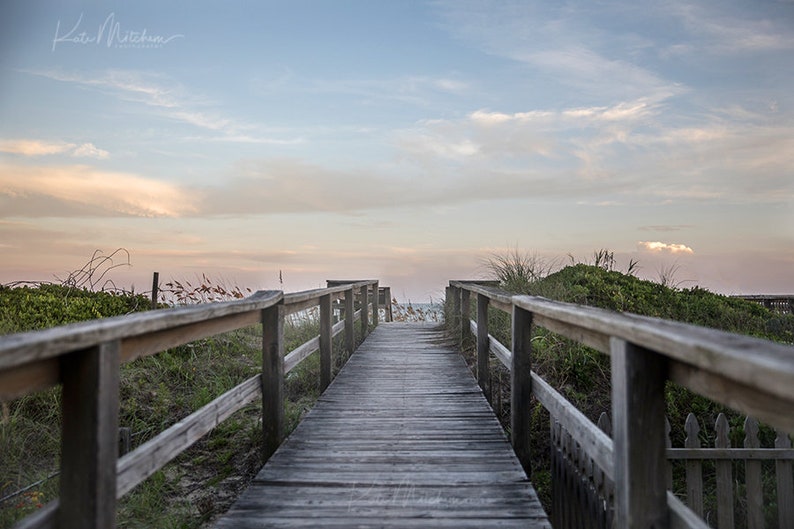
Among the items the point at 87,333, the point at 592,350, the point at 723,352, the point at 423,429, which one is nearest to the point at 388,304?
the point at 592,350

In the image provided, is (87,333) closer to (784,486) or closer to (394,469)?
(394,469)

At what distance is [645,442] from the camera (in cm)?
216

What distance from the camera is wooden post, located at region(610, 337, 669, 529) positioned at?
2158 mm

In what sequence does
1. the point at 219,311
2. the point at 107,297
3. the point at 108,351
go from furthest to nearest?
the point at 107,297, the point at 219,311, the point at 108,351

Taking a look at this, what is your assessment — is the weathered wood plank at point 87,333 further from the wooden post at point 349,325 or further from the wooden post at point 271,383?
the wooden post at point 349,325

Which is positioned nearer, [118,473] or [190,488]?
[118,473]

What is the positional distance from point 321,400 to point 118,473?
12.1 feet

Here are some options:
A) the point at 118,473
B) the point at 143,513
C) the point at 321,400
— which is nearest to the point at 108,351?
the point at 118,473

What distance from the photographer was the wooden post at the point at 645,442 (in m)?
2.16

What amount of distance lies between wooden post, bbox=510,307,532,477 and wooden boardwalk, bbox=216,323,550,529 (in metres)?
0.13

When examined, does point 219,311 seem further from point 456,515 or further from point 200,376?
point 200,376

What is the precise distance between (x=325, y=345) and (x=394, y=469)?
3043 mm

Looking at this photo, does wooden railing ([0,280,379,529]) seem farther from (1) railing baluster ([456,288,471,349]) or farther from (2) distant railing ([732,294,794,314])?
(2) distant railing ([732,294,794,314])

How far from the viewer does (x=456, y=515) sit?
3107 mm
